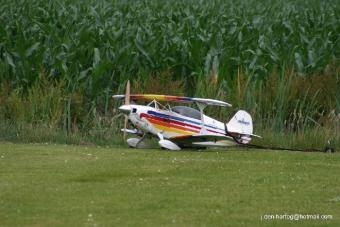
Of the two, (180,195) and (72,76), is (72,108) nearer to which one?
(72,76)

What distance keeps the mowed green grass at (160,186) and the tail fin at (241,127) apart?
43cm

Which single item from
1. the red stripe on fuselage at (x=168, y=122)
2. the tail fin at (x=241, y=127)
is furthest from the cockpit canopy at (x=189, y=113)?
the tail fin at (x=241, y=127)

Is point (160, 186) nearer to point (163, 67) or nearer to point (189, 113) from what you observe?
point (189, 113)

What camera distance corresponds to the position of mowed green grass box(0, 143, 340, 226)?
10.7m

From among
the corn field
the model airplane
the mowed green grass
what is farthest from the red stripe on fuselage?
the corn field

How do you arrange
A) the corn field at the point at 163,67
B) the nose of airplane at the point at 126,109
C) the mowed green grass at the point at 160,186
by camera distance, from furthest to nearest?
1. the corn field at the point at 163,67
2. the nose of airplane at the point at 126,109
3. the mowed green grass at the point at 160,186

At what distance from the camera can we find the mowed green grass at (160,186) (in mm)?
10734

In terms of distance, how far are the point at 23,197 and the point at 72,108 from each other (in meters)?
7.65

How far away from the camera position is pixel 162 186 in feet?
41.5

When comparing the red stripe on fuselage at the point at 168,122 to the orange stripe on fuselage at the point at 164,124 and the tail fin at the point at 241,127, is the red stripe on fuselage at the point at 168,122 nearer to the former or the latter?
the orange stripe on fuselage at the point at 164,124

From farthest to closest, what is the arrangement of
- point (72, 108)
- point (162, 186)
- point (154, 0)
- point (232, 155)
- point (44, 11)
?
1. point (154, 0)
2. point (44, 11)
3. point (72, 108)
4. point (232, 155)
5. point (162, 186)

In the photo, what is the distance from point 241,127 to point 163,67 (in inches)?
184

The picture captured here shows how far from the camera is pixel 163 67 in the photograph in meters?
21.4

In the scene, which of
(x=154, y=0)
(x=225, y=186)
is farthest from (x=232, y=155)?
(x=154, y=0)
